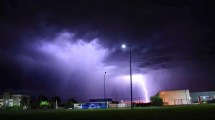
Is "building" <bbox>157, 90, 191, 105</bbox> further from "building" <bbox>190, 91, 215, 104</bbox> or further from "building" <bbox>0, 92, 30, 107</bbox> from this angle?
"building" <bbox>0, 92, 30, 107</bbox>

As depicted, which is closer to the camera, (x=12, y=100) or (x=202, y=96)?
(x=202, y=96)

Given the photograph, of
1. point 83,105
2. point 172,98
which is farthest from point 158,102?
point 83,105

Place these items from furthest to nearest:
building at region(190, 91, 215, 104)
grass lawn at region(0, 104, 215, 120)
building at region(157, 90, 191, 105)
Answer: building at region(190, 91, 215, 104)
building at region(157, 90, 191, 105)
grass lawn at region(0, 104, 215, 120)

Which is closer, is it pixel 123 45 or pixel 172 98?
pixel 123 45

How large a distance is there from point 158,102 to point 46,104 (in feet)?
158

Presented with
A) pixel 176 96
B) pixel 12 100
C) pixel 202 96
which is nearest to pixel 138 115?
pixel 176 96

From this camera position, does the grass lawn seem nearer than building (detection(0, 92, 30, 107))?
Yes

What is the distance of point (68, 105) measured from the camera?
4783 inches

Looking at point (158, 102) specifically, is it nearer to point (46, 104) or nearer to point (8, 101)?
point (46, 104)

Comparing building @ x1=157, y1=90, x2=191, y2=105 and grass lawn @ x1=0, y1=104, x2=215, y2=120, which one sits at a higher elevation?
building @ x1=157, y1=90, x2=191, y2=105

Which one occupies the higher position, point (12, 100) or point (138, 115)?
point (12, 100)

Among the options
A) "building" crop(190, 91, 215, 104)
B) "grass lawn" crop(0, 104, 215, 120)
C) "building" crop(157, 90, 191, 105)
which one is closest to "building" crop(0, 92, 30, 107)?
"building" crop(157, 90, 191, 105)

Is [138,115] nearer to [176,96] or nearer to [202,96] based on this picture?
[176,96]

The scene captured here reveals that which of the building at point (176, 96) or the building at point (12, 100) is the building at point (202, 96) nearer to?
the building at point (176, 96)
